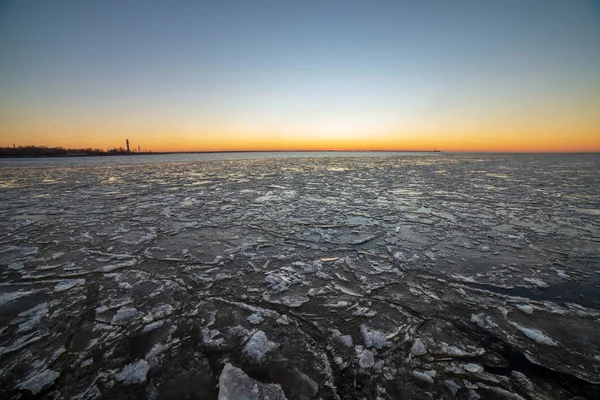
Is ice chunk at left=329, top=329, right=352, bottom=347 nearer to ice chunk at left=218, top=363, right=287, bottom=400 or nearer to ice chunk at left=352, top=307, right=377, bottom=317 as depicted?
ice chunk at left=352, top=307, right=377, bottom=317

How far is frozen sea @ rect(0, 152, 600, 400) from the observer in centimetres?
144

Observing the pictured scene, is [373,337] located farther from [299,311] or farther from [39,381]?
[39,381]

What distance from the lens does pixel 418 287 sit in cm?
245

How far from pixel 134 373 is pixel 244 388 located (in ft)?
2.22

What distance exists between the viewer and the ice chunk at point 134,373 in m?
1.44

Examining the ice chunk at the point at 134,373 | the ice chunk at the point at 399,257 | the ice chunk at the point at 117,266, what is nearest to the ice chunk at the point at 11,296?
the ice chunk at the point at 117,266

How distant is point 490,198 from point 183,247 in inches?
306

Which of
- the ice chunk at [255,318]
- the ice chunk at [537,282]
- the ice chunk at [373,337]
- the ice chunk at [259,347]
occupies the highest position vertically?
the ice chunk at [255,318]

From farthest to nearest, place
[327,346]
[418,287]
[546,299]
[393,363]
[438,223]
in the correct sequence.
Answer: [438,223] → [418,287] → [546,299] → [327,346] → [393,363]

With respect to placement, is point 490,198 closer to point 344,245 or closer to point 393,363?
point 344,245

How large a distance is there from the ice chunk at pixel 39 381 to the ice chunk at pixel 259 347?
1074 mm

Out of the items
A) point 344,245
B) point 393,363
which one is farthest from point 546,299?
point 344,245

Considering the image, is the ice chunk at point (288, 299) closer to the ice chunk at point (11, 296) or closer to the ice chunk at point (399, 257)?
the ice chunk at point (399, 257)

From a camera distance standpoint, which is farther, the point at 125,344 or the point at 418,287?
the point at 418,287
